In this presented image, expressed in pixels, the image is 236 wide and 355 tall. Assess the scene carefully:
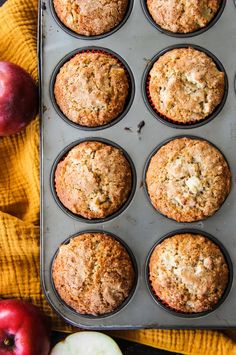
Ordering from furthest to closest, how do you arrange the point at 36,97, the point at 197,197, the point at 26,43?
the point at 26,43 → the point at 36,97 → the point at 197,197

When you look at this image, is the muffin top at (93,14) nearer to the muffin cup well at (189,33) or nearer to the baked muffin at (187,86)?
the muffin cup well at (189,33)

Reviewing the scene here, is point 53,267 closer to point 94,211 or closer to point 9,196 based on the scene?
point 94,211

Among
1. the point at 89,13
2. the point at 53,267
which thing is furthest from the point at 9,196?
the point at 89,13

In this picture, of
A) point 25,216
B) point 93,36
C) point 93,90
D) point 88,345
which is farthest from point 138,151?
point 88,345

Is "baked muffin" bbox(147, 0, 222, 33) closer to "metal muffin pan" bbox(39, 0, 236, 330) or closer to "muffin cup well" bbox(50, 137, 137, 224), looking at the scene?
"metal muffin pan" bbox(39, 0, 236, 330)

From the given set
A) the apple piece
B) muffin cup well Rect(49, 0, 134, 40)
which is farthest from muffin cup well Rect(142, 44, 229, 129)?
the apple piece

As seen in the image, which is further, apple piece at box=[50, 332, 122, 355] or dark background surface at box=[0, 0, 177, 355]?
dark background surface at box=[0, 0, 177, 355]

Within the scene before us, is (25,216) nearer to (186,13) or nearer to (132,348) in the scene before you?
(132,348)
